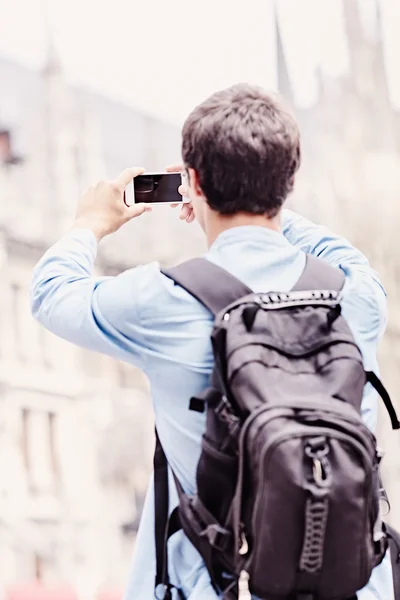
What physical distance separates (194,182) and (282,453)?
30 cm

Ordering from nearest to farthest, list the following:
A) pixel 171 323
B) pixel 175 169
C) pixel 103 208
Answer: pixel 171 323 → pixel 103 208 → pixel 175 169

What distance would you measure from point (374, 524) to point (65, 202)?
5.01 ft

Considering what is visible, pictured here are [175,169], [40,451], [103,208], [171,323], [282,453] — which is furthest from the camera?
[40,451]

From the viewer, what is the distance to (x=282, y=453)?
841mm

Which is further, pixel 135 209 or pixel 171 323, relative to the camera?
pixel 135 209

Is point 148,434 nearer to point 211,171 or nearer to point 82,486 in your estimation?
point 82,486

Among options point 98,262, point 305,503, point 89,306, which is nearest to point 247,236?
point 89,306

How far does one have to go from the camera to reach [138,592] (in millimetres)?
1020

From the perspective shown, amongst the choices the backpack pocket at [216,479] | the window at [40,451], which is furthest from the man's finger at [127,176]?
the window at [40,451]

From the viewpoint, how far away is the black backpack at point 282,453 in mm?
847

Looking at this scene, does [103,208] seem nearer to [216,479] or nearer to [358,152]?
[216,479]

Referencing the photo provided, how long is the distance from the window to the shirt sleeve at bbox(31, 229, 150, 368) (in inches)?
52.8

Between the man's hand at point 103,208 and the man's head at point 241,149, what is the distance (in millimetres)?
162

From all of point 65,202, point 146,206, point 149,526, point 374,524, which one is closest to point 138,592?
point 149,526
